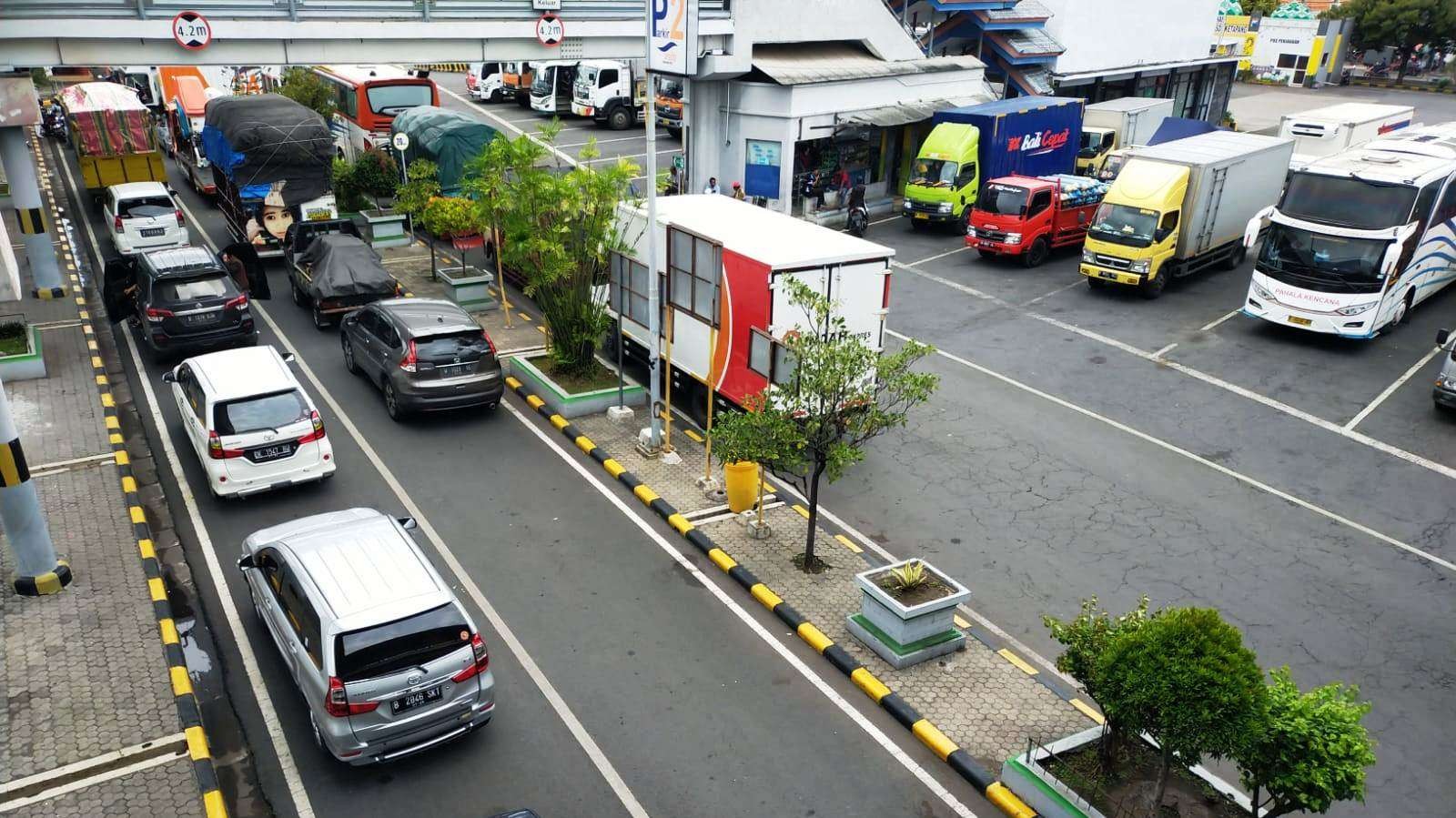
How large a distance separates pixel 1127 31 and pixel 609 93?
74.4ft

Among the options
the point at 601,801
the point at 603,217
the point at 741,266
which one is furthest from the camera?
the point at 603,217

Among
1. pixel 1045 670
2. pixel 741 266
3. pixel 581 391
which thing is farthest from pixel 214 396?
pixel 1045 670

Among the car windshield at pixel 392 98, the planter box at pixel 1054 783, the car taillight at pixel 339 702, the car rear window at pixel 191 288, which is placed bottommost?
the planter box at pixel 1054 783

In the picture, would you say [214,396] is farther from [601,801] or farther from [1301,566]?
[1301,566]

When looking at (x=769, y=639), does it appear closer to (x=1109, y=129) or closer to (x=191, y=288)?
(x=191, y=288)

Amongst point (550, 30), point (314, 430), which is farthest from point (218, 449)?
point (550, 30)

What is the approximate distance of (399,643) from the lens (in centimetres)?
845

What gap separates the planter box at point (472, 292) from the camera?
70.8ft

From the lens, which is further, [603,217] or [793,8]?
[793,8]

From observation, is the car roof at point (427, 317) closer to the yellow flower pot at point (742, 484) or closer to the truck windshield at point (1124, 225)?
the yellow flower pot at point (742, 484)

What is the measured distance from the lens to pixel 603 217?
1678cm

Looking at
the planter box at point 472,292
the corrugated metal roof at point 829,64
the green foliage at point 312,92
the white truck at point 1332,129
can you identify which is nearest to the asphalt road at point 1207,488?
the planter box at point 472,292

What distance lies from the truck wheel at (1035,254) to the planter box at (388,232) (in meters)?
17.2

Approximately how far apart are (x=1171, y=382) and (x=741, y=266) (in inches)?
398
